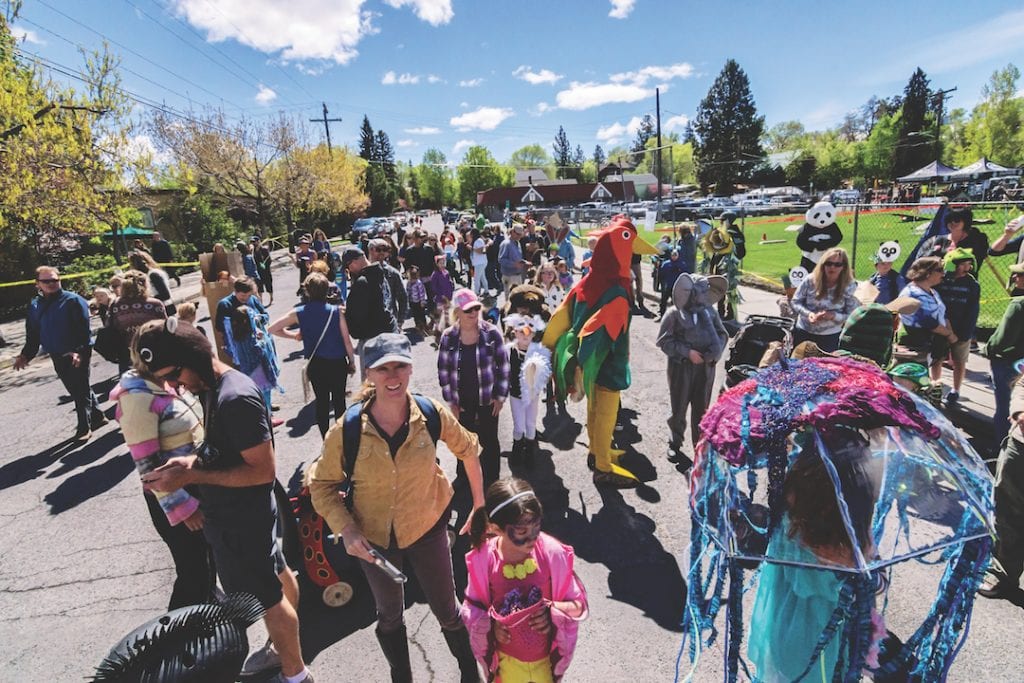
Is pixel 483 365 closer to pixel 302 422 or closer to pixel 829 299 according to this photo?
pixel 829 299

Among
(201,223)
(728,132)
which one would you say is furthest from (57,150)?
(728,132)

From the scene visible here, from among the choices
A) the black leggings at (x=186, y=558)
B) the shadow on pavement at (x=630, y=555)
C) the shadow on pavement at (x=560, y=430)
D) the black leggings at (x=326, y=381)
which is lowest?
the shadow on pavement at (x=630, y=555)

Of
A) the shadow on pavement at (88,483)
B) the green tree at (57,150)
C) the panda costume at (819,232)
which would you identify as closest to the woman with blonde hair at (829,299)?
the panda costume at (819,232)

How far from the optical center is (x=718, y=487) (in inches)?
67.7

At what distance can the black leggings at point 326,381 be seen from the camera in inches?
187

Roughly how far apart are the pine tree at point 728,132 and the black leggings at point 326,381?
219 feet

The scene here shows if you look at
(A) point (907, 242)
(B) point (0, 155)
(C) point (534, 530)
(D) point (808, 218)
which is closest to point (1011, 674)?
(C) point (534, 530)

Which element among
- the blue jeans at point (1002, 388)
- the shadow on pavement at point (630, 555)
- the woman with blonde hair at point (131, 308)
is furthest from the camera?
the woman with blonde hair at point (131, 308)

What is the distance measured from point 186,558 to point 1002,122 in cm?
5637

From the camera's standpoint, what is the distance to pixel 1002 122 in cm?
3897

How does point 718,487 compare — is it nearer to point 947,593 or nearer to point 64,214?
point 947,593

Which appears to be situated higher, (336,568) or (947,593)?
(947,593)

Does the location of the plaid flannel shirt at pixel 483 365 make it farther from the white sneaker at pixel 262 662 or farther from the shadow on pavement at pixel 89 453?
the shadow on pavement at pixel 89 453

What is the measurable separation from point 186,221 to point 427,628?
30.8m
